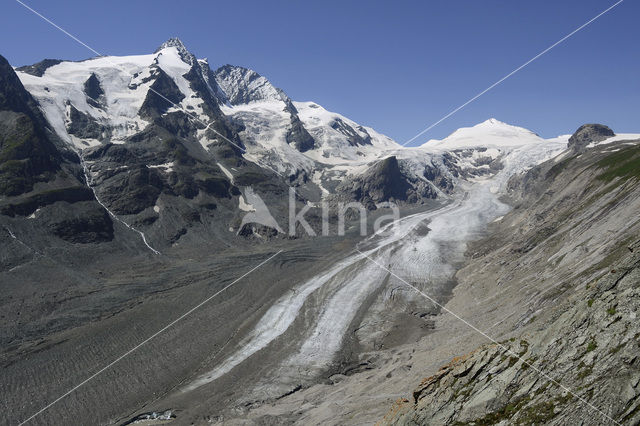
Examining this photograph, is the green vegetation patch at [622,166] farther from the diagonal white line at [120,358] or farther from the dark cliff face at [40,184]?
the dark cliff face at [40,184]

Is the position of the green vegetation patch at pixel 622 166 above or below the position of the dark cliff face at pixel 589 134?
below

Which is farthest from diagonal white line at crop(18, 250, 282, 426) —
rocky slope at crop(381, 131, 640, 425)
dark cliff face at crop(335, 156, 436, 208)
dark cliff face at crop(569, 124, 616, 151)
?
dark cliff face at crop(569, 124, 616, 151)

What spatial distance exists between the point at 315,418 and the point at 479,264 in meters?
46.3

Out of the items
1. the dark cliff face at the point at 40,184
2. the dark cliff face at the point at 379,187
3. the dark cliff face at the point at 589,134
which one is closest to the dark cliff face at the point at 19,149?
the dark cliff face at the point at 40,184

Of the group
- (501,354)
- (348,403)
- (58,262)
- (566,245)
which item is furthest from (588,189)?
(58,262)

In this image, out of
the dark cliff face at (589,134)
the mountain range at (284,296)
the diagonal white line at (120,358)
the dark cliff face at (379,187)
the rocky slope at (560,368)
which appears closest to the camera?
the rocky slope at (560,368)

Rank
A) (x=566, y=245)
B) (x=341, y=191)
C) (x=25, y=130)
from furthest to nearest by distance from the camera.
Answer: (x=341, y=191) < (x=25, y=130) < (x=566, y=245)

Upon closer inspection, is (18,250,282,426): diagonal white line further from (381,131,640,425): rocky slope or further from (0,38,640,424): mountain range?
(381,131,640,425): rocky slope

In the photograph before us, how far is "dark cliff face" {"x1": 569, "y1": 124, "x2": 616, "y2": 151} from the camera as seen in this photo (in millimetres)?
164500

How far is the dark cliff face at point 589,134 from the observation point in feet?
540

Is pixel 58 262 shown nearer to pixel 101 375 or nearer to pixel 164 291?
pixel 164 291

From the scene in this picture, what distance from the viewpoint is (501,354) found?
1855cm

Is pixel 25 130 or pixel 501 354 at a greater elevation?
pixel 25 130

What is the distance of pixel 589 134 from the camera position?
168 metres
